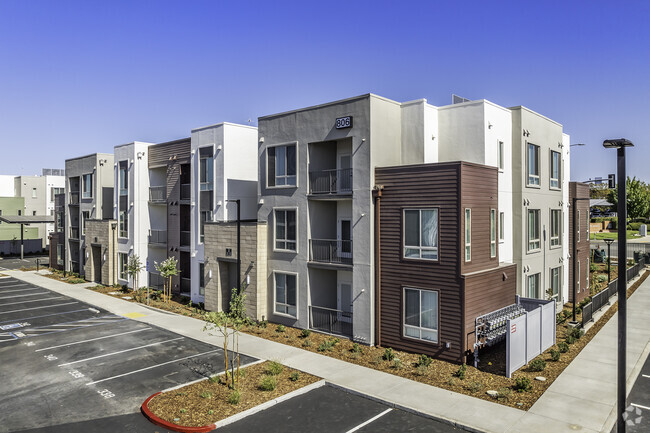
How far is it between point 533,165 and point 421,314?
11154mm

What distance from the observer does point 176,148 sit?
29938mm

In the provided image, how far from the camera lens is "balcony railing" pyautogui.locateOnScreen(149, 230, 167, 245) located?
31.8 m

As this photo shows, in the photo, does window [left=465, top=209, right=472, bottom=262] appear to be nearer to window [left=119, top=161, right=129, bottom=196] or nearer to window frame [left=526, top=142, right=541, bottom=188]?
window frame [left=526, top=142, right=541, bottom=188]

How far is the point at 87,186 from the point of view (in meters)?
39.1

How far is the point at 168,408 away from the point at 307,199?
1096cm

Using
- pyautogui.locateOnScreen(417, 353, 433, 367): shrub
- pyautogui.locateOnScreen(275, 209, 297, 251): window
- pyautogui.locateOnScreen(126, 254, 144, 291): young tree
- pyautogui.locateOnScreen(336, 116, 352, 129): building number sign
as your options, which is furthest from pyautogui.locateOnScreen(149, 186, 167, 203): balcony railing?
pyautogui.locateOnScreen(417, 353, 433, 367): shrub

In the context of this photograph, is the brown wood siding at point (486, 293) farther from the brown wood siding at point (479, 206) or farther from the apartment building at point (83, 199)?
the apartment building at point (83, 199)

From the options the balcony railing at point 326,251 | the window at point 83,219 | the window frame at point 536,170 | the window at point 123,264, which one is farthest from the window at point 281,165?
the window at point 83,219

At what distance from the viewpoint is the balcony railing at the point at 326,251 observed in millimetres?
20672

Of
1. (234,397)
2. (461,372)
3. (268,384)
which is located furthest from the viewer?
(461,372)

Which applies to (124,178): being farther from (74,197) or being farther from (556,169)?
(556,169)

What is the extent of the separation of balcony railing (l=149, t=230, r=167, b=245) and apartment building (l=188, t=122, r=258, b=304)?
16.0 ft

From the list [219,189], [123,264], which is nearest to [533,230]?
[219,189]

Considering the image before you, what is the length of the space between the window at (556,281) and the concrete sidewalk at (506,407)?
3.54 metres
